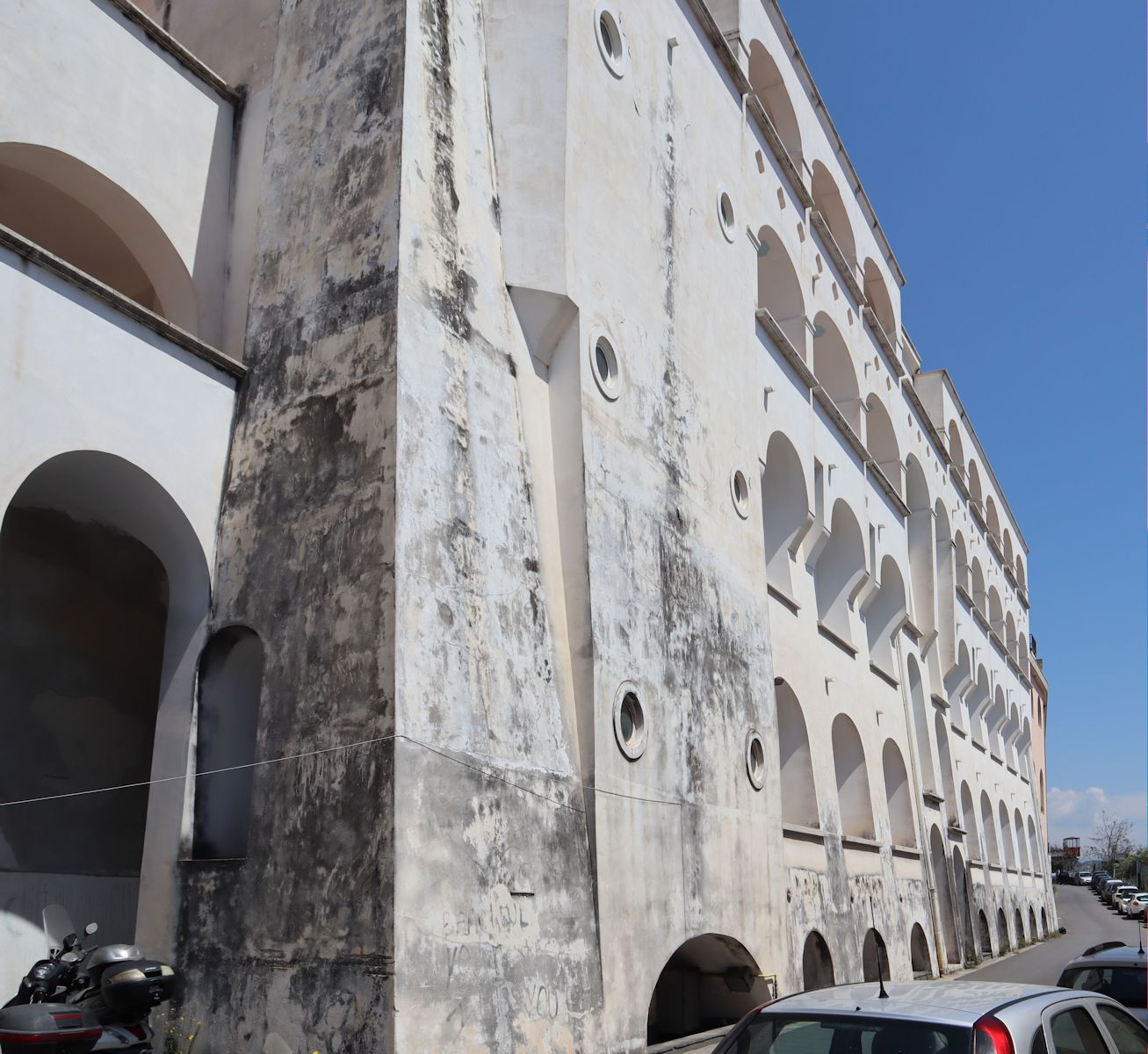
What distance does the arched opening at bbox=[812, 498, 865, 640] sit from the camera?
2100 cm

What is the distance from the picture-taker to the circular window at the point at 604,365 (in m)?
11.2

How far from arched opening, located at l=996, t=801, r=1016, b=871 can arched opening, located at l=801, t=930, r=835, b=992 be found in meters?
23.8

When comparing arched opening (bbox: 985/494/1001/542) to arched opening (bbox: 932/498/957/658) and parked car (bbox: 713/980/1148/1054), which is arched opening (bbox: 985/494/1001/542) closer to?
arched opening (bbox: 932/498/957/658)

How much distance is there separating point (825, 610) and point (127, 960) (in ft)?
51.3

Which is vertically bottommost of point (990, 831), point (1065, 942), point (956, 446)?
point (1065, 942)

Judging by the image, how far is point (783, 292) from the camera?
64.7 ft

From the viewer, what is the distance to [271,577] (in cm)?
905

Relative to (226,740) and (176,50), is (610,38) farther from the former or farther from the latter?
(226,740)

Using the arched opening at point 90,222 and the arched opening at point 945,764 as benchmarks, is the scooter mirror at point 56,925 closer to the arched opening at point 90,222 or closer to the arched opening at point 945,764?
the arched opening at point 90,222

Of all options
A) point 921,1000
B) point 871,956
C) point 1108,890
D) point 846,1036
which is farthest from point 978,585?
point 846,1036

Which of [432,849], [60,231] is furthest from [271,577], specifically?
[60,231]

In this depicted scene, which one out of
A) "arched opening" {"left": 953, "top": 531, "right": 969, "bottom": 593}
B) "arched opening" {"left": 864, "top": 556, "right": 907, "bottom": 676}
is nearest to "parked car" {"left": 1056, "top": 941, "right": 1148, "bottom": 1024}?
"arched opening" {"left": 864, "top": 556, "right": 907, "bottom": 676}

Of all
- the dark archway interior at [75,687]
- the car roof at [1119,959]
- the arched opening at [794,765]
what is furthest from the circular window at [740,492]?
the dark archway interior at [75,687]

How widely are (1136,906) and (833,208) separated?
2947cm
